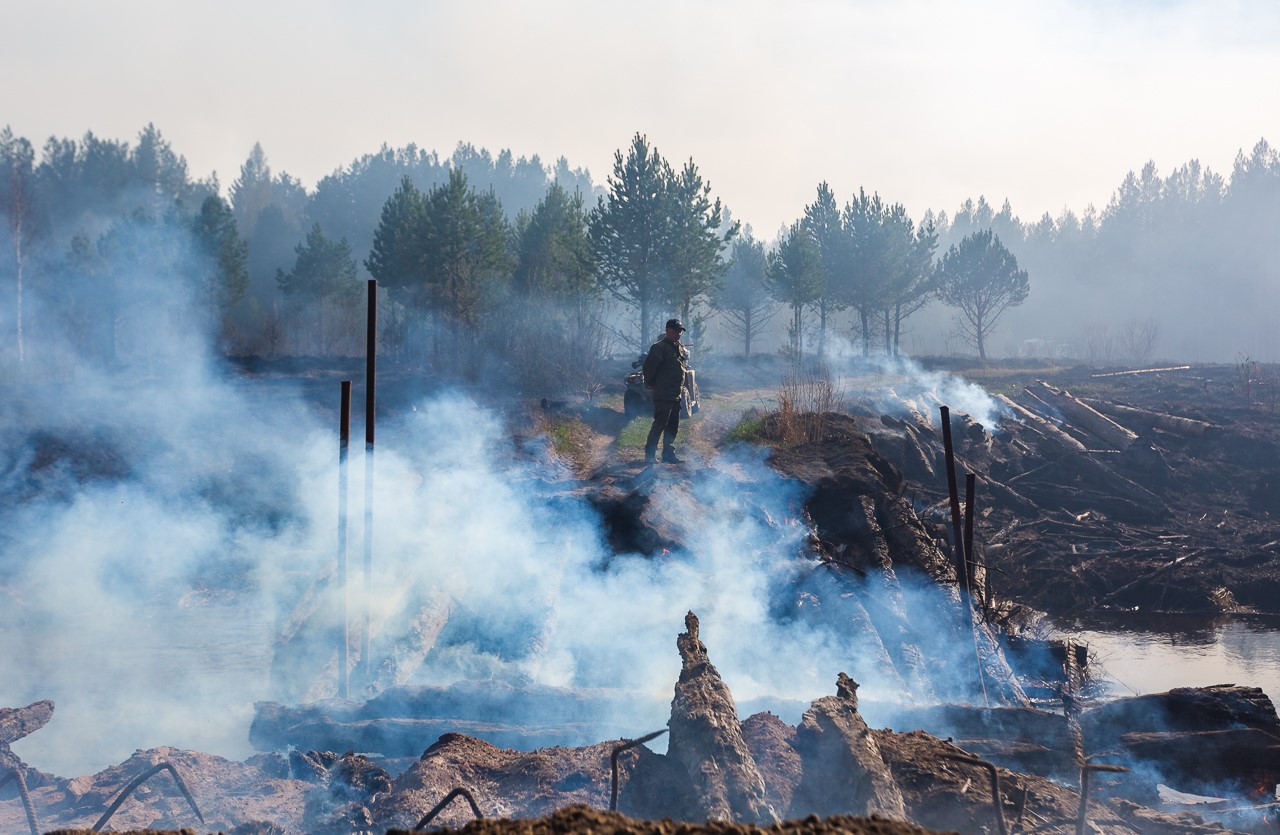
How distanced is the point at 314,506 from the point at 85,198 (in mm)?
59830

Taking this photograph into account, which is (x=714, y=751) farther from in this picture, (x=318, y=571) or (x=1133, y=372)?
(x=1133, y=372)

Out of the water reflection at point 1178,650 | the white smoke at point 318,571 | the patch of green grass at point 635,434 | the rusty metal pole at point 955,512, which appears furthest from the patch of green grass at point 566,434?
the water reflection at point 1178,650

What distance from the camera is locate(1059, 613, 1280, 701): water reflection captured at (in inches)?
450

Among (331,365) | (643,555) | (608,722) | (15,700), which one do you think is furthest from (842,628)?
(331,365)

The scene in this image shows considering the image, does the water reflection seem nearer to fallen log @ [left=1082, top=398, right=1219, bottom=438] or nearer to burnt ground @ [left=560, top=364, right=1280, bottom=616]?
burnt ground @ [left=560, top=364, right=1280, bottom=616]

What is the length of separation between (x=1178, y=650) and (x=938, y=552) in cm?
413

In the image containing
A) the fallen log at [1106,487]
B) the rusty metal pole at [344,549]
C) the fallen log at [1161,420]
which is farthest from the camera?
the fallen log at [1161,420]

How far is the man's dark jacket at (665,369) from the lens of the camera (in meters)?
12.7

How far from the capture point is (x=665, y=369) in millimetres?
12781

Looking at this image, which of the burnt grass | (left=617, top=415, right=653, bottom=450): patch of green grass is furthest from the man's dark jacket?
the burnt grass

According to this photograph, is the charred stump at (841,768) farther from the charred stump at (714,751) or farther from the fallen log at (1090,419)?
the fallen log at (1090,419)

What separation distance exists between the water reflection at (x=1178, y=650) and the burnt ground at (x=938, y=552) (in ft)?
2.08

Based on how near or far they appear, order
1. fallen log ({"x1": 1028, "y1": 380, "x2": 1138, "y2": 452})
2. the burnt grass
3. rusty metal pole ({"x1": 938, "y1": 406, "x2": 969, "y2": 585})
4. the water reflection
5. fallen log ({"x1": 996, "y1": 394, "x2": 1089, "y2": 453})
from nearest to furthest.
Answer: rusty metal pole ({"x1": 938, "y1": 406, "x2": 969, "y2": 585}) → the water reflection → the burnt grass → fallen log ({"x1": 996, "y1": 394, "x2": 1089, "y2": 453}) → fallen log ({"x1": 1028, "y1": 380, "x2": 1138, "y2": 452})

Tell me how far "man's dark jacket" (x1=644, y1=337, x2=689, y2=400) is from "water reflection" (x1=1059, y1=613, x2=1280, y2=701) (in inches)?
257
